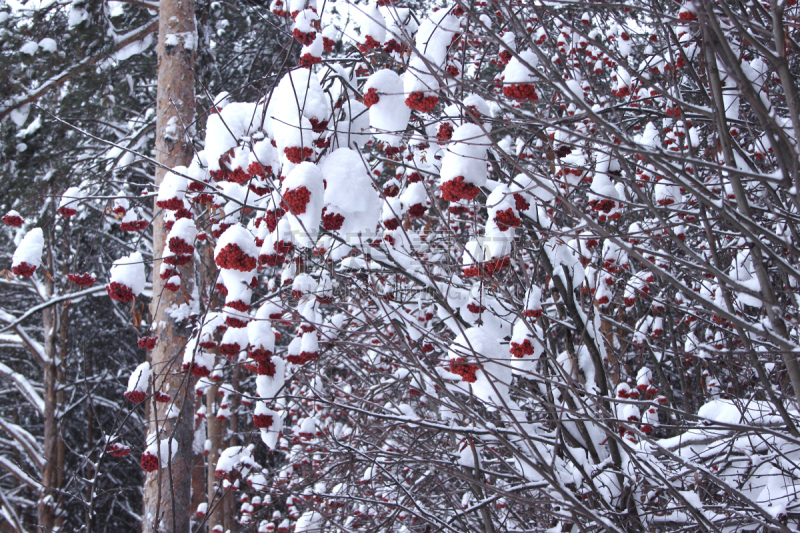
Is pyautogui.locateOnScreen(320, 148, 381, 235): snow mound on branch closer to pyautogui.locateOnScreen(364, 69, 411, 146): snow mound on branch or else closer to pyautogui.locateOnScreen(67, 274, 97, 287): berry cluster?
pyautogui.locateOnScreen(364, 69, 411, 146): snow mound on branch

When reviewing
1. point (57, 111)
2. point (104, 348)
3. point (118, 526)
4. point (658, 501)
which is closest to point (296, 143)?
point (658, 501)

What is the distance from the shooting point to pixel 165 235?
3.82 metres

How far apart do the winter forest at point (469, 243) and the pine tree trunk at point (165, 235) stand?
0.07 ft

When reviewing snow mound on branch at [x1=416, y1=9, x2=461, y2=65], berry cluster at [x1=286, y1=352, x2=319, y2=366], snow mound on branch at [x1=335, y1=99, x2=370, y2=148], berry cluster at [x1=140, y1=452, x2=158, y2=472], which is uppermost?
snow mound on branch at [x1=416, y1=9, x2=461, y2=65]

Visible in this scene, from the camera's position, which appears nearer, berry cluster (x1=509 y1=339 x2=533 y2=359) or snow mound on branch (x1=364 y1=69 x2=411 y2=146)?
snow mound on branch (x1=364 y1=69 x2=411 y2=146)

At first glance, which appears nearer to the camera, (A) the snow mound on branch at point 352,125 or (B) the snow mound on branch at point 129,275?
(A) the snow mound on branch at point 352,125

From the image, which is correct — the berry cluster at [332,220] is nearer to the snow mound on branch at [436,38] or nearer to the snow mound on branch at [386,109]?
the snow mound on branch at [386,109]

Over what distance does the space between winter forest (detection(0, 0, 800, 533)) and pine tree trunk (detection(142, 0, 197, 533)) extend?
21 mm

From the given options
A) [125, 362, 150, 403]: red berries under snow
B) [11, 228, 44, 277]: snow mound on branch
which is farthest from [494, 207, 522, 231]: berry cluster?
[11, 228, 44, 277]: snow mound on branch

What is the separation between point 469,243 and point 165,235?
2.49m

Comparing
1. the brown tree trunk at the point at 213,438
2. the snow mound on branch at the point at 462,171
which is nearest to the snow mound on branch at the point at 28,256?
the snow mound on branch at the point at 462,171

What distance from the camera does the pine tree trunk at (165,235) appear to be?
3.54m

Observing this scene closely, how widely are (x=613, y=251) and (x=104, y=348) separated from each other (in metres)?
11.1

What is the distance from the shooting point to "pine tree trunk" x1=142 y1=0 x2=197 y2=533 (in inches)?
139
